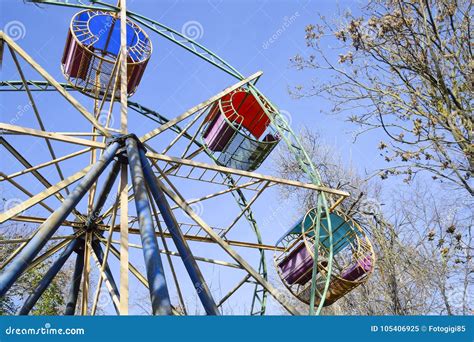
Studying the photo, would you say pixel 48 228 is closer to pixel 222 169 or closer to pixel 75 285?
pixel 222 169

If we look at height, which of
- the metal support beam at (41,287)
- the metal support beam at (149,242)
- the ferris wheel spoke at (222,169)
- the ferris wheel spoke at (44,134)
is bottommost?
the metal support beam at (149,242)

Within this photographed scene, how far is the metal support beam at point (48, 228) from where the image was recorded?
504 centimetres

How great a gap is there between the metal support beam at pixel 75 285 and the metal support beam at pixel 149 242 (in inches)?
134

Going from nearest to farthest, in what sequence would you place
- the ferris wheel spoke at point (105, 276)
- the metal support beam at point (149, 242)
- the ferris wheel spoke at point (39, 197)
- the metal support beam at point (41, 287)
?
the metal support beam at point (149, 242) < the ferris wheel spoke at point (39, 197) < the ferris wheel spoke at point (105, 276) < the metal support beam at point (41, 287)

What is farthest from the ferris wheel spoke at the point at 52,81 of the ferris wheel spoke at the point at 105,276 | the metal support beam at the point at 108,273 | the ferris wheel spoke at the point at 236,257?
the metal support beam at the point at 108,273

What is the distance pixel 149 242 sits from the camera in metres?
5.31

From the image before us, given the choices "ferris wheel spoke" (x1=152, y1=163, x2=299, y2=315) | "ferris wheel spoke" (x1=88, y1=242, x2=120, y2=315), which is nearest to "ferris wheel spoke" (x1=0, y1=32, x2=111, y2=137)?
"ferris wheel spoke" (x1=152, y1=163, x2=299, y2=315)

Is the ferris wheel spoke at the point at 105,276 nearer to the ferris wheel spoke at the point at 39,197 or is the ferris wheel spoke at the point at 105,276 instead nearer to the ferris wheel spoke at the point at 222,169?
the ferris wheel spoke at the point at 39,197

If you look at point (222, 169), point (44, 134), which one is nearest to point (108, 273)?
point (222, 169)

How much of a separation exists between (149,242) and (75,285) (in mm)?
4081

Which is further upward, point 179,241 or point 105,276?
point 105,276

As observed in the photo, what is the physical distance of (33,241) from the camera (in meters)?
5.32
